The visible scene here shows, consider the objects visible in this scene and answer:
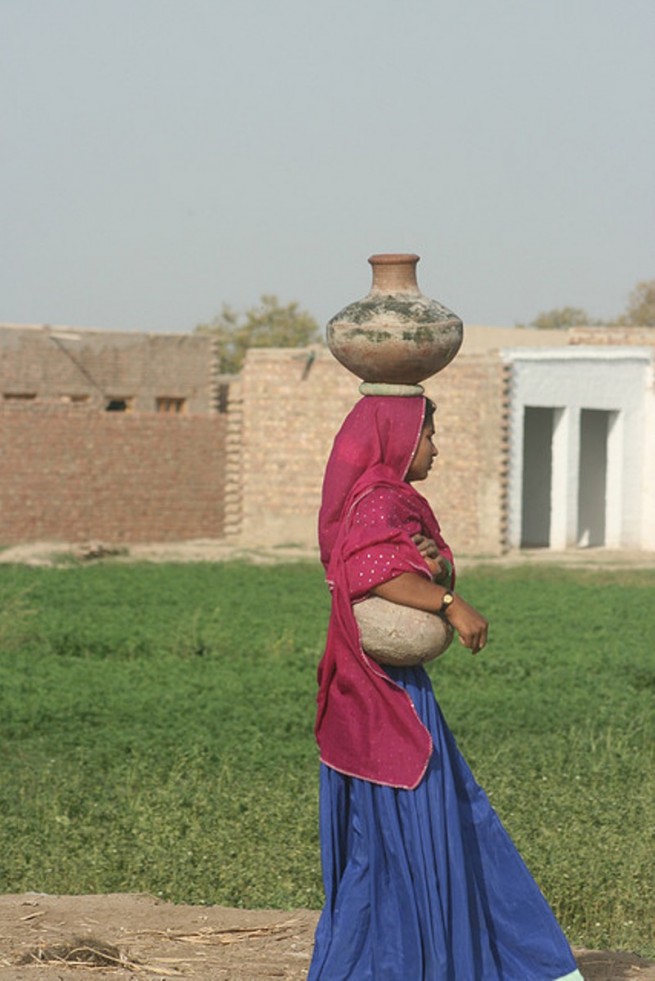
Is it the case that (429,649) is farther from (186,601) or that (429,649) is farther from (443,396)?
(443,396)

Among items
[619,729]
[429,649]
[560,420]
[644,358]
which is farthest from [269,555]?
[429,649]

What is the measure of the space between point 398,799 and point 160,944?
4.34 feet

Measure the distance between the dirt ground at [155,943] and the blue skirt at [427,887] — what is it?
1.96 ft

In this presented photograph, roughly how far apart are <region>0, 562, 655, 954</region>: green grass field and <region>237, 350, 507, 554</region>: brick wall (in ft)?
17.0

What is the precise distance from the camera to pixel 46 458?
23328 mm

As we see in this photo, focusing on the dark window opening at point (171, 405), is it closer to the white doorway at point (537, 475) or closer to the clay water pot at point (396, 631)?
the white doorway at point (537, 475)

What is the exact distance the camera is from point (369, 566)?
4367 mm

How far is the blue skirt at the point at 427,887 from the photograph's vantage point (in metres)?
4.29

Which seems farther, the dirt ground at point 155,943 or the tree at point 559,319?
the tree at point 559,319

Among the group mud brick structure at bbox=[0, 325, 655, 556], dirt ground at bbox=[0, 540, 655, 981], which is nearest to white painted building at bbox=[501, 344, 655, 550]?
mud brick structure at bbox=[0, 325, 655, 556]

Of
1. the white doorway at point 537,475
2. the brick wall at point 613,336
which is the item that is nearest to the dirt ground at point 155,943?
the brick wall at point 613,336

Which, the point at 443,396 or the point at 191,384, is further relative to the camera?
the point at 191,384

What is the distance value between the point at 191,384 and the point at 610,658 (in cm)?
1561

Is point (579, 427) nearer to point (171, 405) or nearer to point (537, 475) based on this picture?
point (537, 475)
